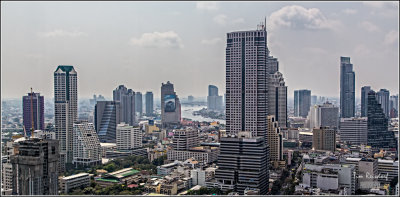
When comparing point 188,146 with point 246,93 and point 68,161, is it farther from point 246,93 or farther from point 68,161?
point 68,161

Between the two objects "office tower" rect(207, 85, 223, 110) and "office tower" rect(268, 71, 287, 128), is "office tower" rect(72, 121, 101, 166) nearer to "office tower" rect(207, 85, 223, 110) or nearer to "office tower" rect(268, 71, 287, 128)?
"office tower" rect(268, 71, 287, 128)

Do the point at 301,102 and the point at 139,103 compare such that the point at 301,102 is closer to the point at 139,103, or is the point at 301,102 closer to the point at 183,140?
the point at 139,103

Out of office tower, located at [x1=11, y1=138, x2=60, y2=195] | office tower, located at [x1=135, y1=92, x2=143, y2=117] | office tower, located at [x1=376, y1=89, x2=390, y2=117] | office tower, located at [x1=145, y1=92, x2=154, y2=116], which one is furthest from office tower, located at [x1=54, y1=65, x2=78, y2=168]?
office tower, located at [x1=145, y1=92, x2=154, y2=116]

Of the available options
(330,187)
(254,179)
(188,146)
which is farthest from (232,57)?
(330,187)

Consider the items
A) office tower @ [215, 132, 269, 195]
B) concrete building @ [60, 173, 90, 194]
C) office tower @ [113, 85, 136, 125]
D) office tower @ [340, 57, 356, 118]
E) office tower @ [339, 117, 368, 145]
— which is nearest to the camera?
concrete building @ [60, 173, 90, 194]

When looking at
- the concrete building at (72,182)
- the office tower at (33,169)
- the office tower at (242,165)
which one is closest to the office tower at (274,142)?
the office tower at (242,165)

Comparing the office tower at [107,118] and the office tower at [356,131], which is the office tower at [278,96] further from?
the office tower at [107,118]
